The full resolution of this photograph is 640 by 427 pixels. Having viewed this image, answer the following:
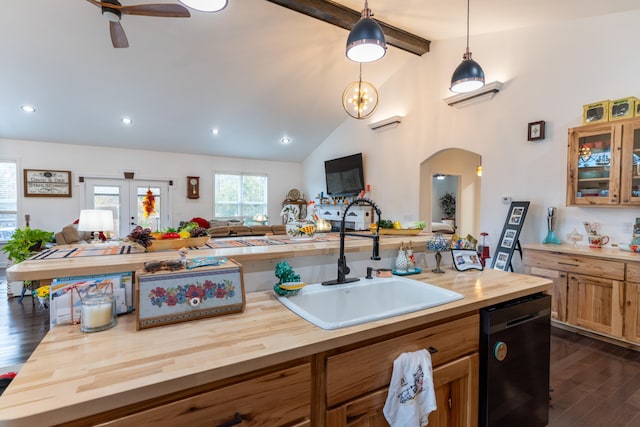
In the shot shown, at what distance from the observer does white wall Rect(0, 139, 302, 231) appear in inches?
251

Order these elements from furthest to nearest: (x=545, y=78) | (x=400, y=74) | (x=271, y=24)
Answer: (x=400, y=74) < (x=271, y=24) < (x=545, y=78)

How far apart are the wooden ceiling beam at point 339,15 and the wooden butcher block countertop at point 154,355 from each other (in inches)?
154

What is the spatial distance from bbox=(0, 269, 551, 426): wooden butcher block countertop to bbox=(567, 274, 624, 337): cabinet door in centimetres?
255

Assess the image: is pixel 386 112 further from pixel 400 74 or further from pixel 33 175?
pixel 33 175

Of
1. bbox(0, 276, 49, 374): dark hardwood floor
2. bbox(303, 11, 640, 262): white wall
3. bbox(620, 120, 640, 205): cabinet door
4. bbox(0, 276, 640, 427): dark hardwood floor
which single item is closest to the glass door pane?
bbox(620, 120, 640, 205): cabinet door

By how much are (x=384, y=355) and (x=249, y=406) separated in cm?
51

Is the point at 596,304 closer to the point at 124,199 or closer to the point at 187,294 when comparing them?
the point at 187,294

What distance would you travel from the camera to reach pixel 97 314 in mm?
1043

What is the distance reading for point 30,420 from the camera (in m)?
0.62

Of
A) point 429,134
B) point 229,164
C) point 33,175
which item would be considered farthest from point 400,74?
point 33,175

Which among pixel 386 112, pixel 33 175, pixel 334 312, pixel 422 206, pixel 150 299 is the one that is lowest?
pixel 334 312

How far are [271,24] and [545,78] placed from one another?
3602 mm

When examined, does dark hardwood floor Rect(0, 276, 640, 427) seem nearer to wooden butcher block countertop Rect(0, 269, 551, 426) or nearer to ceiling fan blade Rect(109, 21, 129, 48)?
wooden butcher block countertop Rect(0, 269, 551, 426)

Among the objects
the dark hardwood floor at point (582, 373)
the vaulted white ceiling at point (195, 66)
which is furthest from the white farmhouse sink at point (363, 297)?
the vaulted white ceiling at point (195, 66)
